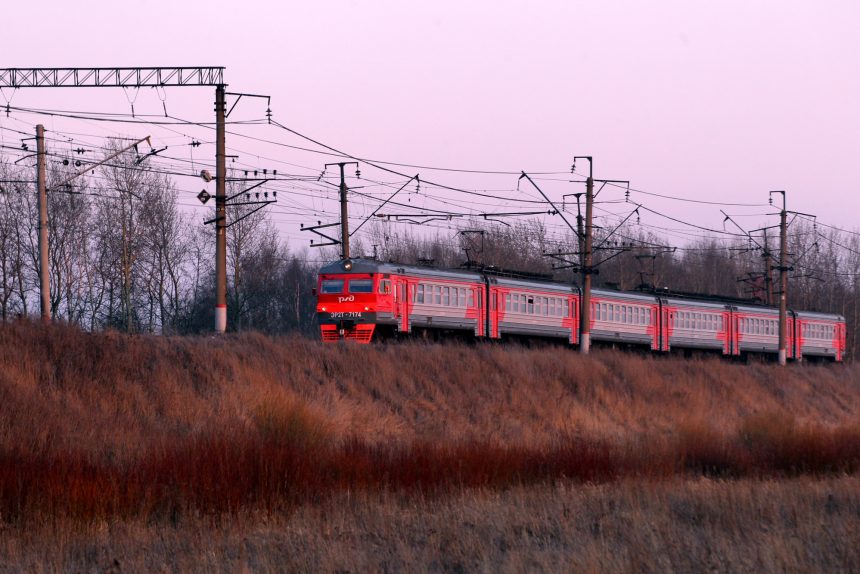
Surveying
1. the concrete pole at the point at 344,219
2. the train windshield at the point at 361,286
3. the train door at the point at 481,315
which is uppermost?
the concrete pole at the point at 344,219

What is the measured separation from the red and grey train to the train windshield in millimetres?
32

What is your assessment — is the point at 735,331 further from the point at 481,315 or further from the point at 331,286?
the point at 331,286

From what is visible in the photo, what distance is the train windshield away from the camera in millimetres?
33031

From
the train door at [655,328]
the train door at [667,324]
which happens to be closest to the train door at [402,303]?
the train door at [655,328]

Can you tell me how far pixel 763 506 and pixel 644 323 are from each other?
32546 mm

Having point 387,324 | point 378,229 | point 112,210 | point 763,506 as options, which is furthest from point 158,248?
point 763,506

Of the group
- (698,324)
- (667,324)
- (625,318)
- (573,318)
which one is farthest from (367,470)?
(698,324)

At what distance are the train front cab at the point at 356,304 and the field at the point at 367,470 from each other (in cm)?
335

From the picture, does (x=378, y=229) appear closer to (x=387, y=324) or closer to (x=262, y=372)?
(x=387, y=324)

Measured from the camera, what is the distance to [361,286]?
33281 mm

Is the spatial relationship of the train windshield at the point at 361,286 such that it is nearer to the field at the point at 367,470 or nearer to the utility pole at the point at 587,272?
the field at the point at 367,470

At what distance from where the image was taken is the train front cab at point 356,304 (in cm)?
3300

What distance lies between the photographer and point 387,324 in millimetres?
33438

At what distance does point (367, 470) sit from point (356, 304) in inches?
656
